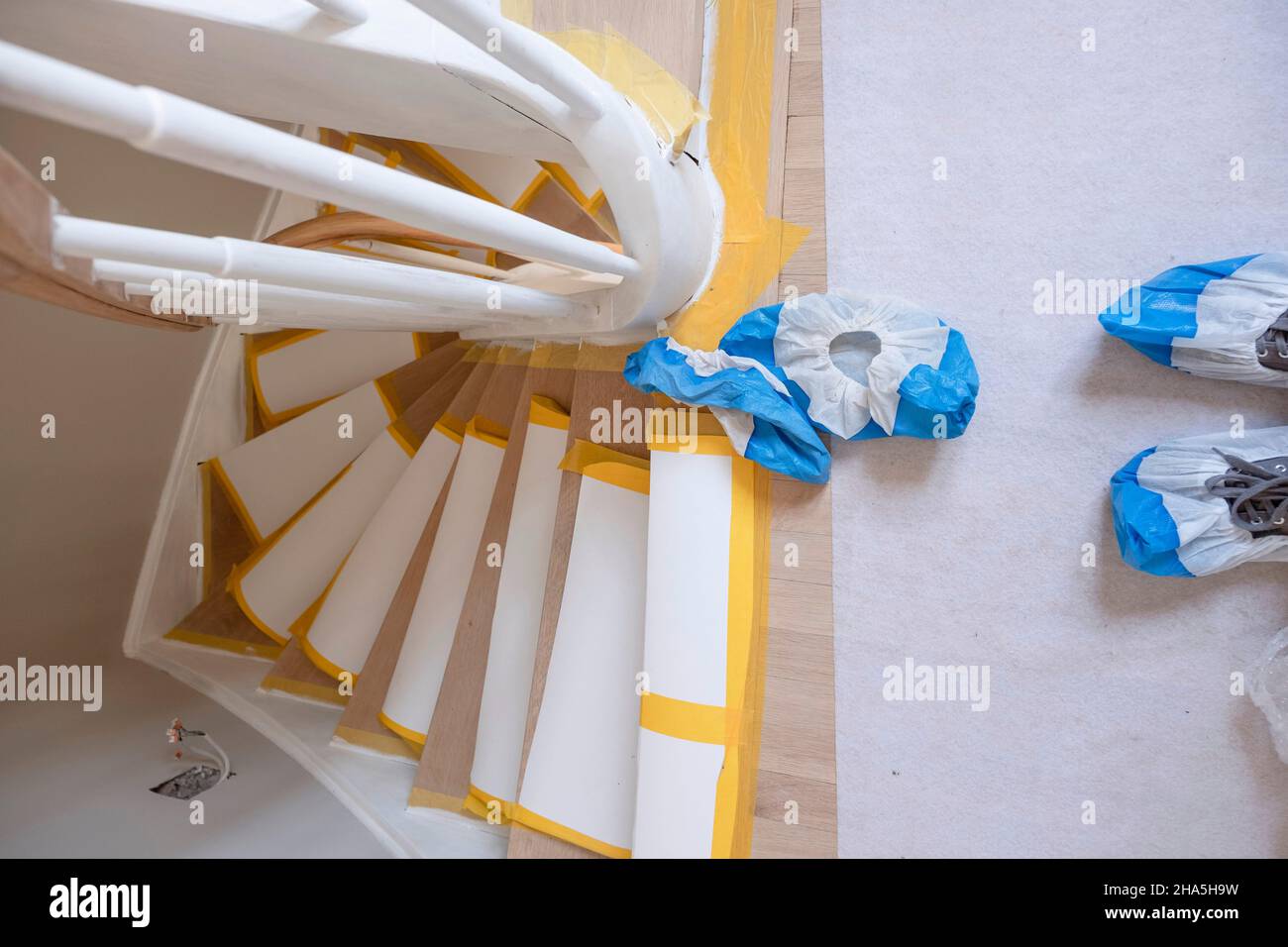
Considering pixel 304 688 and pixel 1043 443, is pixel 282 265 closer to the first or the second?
pixel 1043 443

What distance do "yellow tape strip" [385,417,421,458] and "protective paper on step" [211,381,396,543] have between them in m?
0.17

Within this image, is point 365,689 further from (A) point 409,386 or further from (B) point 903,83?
(B) point 903,83

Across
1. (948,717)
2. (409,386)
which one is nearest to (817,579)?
(948,717)

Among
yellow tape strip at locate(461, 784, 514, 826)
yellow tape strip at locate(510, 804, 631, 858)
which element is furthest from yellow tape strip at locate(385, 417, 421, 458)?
yellow tape strip at locate(510, 804, 631, 858)

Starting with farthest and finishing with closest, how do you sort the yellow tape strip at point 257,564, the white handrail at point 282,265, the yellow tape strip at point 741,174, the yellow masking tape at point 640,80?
1. the yellow tape strip at point 257,564
2. the yellow tape strip at point 741,174
3. the yellow masking tape at point 640,80
4. the white handrail at point 282,265

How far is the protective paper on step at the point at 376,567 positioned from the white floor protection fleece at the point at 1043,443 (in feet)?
3.98

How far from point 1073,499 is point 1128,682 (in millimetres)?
296

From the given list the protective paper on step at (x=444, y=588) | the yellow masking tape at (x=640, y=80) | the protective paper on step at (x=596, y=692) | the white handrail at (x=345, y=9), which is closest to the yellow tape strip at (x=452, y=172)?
the protective paper on step at (x=444, y=588)

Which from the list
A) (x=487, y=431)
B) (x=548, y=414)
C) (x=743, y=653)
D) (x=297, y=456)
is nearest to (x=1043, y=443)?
(x=743, y=653)

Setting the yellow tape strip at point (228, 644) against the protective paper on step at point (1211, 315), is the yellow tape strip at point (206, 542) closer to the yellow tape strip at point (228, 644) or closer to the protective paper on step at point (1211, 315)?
the yellow tape strip at point (228, 644)

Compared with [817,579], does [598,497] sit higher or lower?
higher

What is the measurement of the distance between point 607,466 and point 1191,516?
38.2 inches

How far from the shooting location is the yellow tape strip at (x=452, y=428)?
Answer: 221 centimetres
